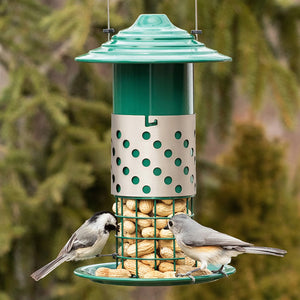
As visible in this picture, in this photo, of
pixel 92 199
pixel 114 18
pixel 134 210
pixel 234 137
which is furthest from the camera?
pixel 234 137

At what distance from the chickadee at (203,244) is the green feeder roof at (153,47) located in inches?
29.0

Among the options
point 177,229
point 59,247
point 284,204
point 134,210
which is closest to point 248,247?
point 177,229

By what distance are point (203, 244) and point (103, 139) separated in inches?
121

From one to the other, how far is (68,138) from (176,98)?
2.59m

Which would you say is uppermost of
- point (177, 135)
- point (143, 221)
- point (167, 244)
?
point (177, 135)

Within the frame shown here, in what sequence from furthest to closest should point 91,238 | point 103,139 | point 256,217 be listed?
point 256,217 < point 103,139 < point 91,238

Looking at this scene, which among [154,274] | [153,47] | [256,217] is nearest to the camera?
[153,47]

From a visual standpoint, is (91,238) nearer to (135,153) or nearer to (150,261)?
(150,261)

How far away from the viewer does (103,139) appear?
682cm

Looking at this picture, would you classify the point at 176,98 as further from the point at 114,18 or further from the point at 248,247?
the point at 114,18

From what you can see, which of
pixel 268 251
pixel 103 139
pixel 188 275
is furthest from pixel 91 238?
pixel 103 139

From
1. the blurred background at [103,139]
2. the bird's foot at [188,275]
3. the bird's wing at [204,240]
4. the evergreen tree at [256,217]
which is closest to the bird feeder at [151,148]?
the bird's foot at [188,275]

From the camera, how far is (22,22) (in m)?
6.44

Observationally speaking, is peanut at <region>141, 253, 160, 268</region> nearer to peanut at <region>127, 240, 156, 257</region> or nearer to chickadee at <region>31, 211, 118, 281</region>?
peanut at <region>127, 240, 156, 257</region>
